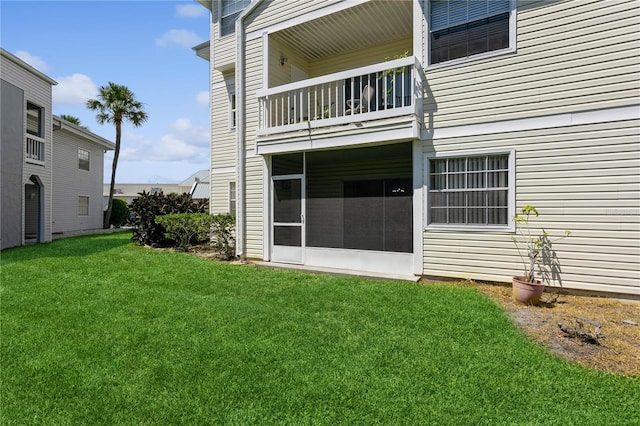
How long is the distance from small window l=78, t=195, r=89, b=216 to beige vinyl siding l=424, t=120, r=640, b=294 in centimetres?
2267

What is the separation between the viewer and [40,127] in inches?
571

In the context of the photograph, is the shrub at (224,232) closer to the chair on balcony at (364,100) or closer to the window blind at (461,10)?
the chair on balcony at (364,100)

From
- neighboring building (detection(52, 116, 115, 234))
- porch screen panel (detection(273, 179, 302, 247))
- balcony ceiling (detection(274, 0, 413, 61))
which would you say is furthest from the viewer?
neighboring building (detection(52, 116, 115, 234))

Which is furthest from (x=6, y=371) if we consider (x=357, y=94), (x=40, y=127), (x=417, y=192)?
(x=40, y=127)

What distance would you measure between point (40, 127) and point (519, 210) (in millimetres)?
18663

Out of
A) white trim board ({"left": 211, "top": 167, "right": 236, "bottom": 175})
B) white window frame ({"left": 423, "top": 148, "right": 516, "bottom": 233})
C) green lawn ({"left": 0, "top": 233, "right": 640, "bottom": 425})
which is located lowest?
green lawn ({"left": 0, "top": 233, "right": 640, "bottom": 425})

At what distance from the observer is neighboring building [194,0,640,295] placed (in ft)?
19.0

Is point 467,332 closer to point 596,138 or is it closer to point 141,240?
point 596,138

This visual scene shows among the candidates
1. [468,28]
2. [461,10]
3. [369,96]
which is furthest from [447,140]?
[461,10]

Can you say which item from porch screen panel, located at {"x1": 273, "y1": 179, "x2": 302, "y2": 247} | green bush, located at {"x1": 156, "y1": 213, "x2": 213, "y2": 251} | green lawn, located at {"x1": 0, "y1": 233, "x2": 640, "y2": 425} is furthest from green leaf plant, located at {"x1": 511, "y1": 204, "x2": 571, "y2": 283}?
green bush, located at {"x1": 156, "y1": 213, "x2": 213, "y2": 251}

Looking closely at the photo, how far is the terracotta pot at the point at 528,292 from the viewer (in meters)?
5.55

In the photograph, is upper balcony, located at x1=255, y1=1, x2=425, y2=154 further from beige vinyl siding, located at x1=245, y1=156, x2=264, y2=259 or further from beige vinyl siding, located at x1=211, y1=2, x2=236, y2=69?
beige vinyl siding, located at x1=211, y1=2, x2=236, y2=69

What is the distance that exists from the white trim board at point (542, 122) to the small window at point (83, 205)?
21767mm

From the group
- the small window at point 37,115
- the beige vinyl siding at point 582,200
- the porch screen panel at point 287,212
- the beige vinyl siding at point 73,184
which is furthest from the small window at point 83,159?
the beige vinyl siding at point 582,200
